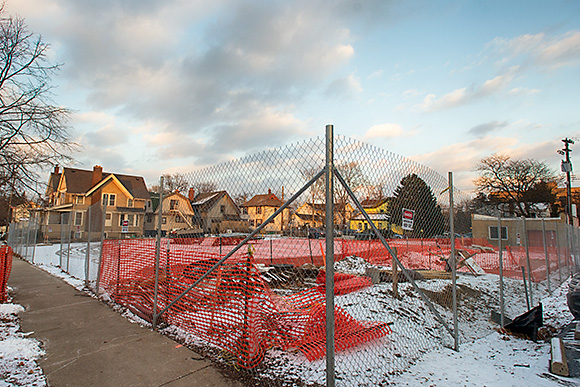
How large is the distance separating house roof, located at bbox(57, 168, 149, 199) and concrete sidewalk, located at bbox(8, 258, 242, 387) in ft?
115

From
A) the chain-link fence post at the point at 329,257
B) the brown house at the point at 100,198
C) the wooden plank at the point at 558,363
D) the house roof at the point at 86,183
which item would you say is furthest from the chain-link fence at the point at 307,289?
the house roof at the point at 86,183

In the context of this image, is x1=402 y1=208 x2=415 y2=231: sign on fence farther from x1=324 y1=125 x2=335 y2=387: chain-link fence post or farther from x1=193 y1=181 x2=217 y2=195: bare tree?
x1=193 y1=181 x2=217 y2=195: bare tree

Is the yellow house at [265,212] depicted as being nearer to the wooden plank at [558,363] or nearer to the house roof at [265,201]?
the house roof at [265,201]

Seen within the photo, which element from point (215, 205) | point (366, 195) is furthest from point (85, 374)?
point (366, 195)

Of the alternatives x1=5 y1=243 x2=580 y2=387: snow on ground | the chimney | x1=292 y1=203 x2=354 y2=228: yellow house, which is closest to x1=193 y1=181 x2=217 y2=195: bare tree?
x1=292 y1=203 x2=354 y2=228: yellow house

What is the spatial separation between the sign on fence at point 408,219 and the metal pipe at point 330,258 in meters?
1.65

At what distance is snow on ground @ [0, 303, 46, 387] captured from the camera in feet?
10.2

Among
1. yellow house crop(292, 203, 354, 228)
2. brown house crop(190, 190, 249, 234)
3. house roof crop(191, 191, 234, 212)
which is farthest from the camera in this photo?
house roof crop(191, 191, 234, 212)

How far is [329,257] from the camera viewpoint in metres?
2.53

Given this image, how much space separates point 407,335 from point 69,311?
20.4ft

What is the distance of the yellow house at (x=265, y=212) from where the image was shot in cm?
324

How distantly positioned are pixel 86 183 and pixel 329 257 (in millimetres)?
44220

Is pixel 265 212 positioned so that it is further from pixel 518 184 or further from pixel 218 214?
pixel 518 184

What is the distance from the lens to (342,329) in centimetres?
400
